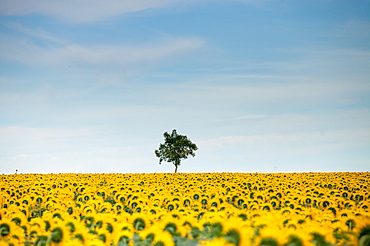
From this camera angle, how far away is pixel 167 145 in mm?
86875

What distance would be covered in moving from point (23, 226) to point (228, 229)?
7532mm

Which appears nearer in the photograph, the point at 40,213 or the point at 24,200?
the point at 40,213

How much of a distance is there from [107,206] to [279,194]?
34.9 ft

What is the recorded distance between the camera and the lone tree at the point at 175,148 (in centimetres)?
8494

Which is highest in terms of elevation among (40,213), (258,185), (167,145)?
(167,145)

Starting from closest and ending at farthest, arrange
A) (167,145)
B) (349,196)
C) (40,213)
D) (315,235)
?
(315,235)
(40,213)
(349,196)
(167,145)

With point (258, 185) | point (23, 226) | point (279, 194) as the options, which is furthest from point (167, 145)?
point (23, 226)

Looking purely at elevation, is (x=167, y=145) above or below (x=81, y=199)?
above

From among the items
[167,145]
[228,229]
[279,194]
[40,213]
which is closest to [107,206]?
[40,213]

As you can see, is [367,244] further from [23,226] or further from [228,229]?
[23,226]

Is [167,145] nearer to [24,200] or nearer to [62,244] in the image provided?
[24,200]

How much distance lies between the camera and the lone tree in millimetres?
84944

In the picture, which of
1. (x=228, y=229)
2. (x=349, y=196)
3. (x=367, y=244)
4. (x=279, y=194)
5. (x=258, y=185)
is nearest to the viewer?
(x=367, y=244)

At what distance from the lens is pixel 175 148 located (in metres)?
85.6
